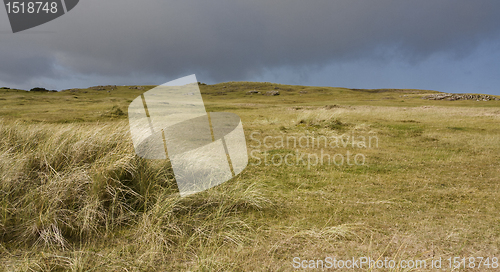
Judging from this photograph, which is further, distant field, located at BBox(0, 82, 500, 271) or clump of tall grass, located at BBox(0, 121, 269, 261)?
clump of tall grass, located at BBox(0, 121, 269, 261)

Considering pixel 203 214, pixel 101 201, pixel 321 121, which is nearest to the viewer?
pixel 101 201

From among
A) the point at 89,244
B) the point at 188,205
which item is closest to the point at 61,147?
the point at 89,244

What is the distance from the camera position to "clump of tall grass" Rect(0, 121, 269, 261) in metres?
3.07

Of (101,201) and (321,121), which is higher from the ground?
(321,121)

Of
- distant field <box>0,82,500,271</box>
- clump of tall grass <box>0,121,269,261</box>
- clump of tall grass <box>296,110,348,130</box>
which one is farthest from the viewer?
clump of tall grass <box>296,110,348,130</box>

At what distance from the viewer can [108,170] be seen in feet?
12.3

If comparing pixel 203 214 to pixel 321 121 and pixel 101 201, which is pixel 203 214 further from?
pixel 321 121

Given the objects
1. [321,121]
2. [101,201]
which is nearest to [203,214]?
[101,201]

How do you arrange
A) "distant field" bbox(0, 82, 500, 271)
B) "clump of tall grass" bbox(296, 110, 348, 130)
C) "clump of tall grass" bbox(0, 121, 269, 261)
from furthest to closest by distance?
"clump of tall grass" bbox(296, 110, 348, 130) → "clump of tall grass" bbox(0, 121, 269, 261) → "distant field" bbox(0, 82, 500, 271)

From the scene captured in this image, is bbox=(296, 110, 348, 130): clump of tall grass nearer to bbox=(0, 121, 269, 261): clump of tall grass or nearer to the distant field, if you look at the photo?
the distant field

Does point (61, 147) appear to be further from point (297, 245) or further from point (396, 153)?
point (396, 153)

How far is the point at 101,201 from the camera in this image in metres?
3.48

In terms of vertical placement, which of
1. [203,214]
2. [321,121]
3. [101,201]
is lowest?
[203,214]

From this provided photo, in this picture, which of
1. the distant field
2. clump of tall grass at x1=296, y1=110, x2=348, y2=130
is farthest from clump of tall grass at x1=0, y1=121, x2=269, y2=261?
clump of tall grass at x1=296, y1=110, x2=348, y2=130
